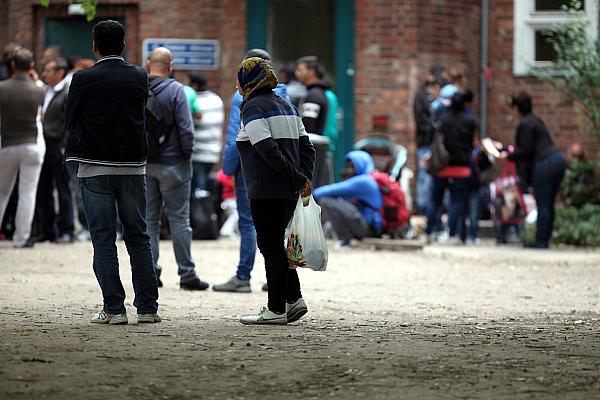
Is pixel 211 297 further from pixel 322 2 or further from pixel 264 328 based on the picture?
pixel 322 2

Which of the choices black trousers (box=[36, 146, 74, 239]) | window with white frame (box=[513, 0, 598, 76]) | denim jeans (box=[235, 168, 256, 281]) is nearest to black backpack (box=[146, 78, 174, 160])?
denim jeans (box=[235, 168, 256, 281])

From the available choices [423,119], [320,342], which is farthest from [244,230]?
[423,119]

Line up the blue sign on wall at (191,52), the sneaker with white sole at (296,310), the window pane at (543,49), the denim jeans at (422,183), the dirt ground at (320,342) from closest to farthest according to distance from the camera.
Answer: the dirt ground at (320,342)
the sneaker with white sole at (296,310)
the denim jeans at (422,183)
the window pane at (543,49)
the blue sign on wall at (191,52)

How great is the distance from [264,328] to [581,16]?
35.8 ft

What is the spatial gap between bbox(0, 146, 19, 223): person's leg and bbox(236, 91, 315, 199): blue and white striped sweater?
6.71 metres

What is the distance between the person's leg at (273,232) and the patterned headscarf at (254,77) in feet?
2.40

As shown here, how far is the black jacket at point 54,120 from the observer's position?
1655cm

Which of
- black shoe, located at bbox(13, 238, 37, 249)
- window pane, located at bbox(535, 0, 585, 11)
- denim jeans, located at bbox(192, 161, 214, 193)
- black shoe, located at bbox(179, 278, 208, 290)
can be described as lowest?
black shoe, located at bbox(13, 238, 37, 249)

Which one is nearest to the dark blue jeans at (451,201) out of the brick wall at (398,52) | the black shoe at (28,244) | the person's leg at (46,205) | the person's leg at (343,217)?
the person's leg at (343,217)

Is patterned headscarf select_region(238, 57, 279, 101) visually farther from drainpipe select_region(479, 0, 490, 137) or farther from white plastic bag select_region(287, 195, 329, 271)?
drainpipe select_region(479, 0, 490, 137)

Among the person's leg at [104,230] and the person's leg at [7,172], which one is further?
the person's leg at [7,172]

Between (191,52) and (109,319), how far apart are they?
13.0 metres

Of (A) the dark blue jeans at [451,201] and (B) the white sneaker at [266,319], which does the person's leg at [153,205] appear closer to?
(B) the white sneaker at [266,319]

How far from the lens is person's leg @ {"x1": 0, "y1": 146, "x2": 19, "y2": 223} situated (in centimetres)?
1567
